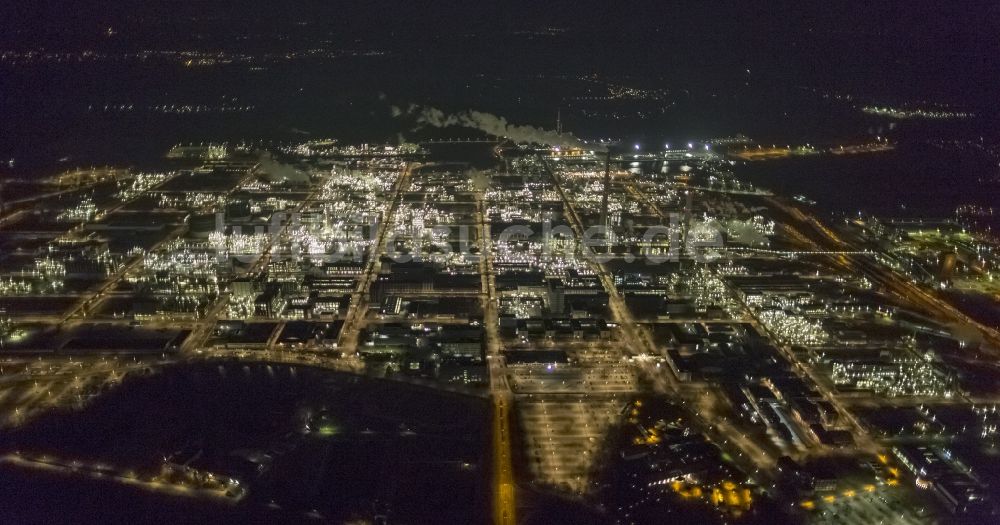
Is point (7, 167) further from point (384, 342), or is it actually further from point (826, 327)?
point (826, 327)

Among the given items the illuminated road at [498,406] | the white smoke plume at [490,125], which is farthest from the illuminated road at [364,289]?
the white smoke plume at [490,125]

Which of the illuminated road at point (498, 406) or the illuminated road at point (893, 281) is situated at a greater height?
the illuminated road at point (893, 281)

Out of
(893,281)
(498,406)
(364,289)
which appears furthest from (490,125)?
(498,406)

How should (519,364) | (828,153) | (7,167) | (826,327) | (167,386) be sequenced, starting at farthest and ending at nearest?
(828,153), (7,167), (826,327), (519,364), (167,386)

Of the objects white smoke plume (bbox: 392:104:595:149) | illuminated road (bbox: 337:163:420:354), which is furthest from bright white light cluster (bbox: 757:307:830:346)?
white smoke plume (bbox: 392:104:595:149)

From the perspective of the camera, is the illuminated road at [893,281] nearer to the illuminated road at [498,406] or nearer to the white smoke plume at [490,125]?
the illuminated road at [498,406]

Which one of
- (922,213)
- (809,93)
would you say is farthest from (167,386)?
(809,93)

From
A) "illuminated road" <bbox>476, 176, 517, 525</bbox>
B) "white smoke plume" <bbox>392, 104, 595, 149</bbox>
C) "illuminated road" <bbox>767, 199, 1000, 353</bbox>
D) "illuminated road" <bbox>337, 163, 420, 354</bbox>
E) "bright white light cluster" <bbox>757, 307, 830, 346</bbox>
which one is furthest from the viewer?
"white smoke plume" <bbox>392, 104, 595, 149</bbox>

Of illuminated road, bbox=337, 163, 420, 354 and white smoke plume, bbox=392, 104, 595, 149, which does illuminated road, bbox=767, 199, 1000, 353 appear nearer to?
white smoke plume, bbox=392, 104, 595, 149
